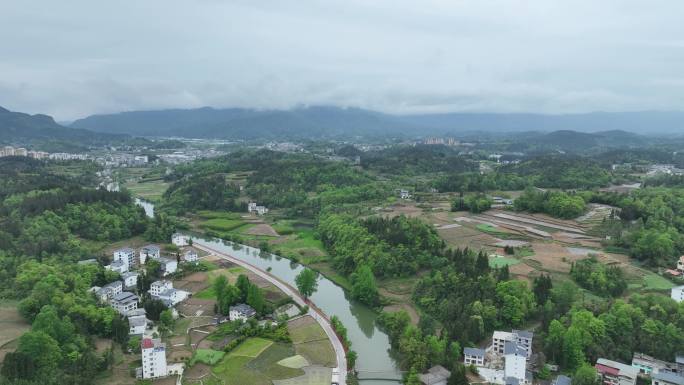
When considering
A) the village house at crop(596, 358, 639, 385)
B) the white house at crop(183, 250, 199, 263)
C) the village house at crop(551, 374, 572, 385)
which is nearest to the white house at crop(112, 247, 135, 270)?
the white house at crop(183, 250, 199, 263)

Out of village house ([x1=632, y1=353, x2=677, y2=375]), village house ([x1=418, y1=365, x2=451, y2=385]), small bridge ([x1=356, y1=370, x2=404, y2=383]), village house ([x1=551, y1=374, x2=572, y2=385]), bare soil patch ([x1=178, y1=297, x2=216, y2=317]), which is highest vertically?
village house ([x1=632, y1=353, x2=677, y2=375])

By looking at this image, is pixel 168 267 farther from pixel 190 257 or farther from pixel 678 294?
pixel 678 294

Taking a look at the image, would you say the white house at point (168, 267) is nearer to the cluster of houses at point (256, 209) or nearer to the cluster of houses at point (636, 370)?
the cluster of houses at point (256, 209)

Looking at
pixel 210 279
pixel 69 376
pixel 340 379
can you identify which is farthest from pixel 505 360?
pixel 210 279

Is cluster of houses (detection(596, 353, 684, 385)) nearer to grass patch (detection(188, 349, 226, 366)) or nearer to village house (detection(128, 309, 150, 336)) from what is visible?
grass patch (detection(188, 349, 226, 366))

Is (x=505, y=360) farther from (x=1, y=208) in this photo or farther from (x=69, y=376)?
(x=1, y=208)

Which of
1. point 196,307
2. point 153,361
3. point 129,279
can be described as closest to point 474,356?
point 153,361
